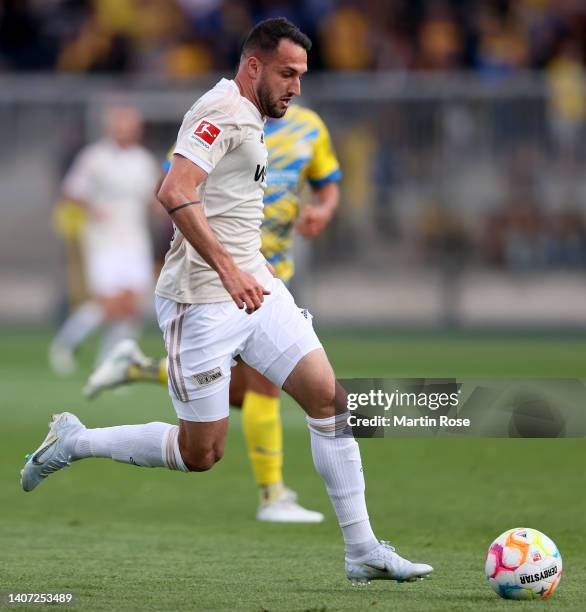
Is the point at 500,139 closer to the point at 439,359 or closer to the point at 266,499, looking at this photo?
the point at 439,359

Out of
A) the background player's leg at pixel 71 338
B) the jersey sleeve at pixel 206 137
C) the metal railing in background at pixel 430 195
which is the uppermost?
the metal railing in background at pixel 430 195

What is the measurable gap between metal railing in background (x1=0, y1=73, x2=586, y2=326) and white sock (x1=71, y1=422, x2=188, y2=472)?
13336 mm

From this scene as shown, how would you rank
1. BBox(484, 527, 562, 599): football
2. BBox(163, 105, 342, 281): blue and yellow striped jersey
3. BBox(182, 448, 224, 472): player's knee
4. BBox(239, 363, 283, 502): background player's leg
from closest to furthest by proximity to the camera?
1. BBox(484, 527, 562, 599): football
2. BBox(182, 448, 224, 472): player's knee
3. BBox(239, 363, 283, 502): background player's leg
4. BBox(163, 105, 342, 281): blue and yellow striped jersey

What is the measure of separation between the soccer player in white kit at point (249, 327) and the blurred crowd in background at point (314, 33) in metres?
15.3

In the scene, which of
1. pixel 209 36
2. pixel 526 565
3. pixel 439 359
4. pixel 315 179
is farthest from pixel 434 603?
pixel 209 36

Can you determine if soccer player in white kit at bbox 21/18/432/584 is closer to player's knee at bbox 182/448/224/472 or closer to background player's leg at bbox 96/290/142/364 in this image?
player's knee at bbox 182/448/224/472

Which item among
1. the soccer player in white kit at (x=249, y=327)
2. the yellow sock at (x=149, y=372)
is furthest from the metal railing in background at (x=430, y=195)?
the soccer player in white kit at (x=249, y=327)

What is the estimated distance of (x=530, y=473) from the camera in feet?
33.1

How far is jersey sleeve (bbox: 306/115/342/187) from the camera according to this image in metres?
8.89

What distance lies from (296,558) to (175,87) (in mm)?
14208

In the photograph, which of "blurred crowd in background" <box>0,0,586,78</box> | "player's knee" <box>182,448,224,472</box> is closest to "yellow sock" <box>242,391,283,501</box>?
"player's knee" <box>182,448,224,472</box>

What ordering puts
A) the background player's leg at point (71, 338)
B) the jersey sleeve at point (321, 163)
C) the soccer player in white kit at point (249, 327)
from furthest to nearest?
the background player's leg at point (71, 338), the jersey sleeve at point (321, 163), the soccer player in white kit at point (249, 327)

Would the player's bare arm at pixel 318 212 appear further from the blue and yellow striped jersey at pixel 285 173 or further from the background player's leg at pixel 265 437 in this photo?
the background player's leg at pixel 265 437

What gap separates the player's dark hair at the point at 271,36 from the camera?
6332 mm
